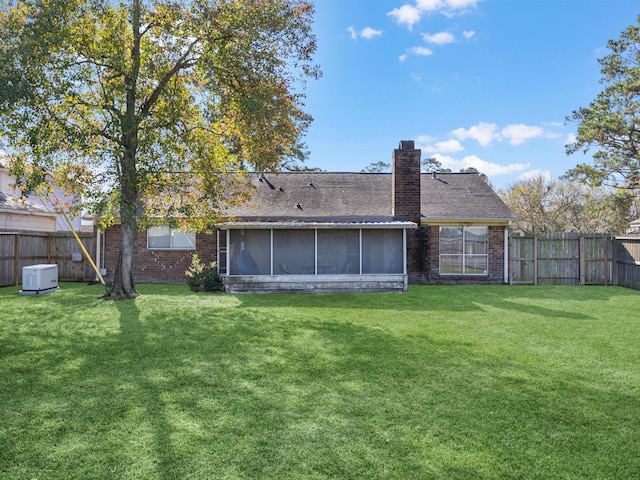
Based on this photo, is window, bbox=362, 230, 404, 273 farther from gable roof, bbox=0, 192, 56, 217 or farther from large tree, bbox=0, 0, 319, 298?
gable roof, bbox=0, 192, 56, 217

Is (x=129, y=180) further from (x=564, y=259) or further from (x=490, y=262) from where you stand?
(x=564, y=259)

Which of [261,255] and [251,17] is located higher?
[251,17]

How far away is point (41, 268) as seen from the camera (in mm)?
11461

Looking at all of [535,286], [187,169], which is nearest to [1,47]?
[187,169]

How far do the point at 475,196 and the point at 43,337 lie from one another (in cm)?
1444

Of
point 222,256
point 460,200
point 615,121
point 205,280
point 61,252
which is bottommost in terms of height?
point 205,280

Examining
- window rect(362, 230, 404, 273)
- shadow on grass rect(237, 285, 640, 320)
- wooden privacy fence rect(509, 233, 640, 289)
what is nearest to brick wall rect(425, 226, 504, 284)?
wooden privacy fence rect(509, 233, 640, 289)

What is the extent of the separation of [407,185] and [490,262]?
4003 millimetres

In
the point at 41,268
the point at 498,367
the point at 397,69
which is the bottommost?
the point at 498,367

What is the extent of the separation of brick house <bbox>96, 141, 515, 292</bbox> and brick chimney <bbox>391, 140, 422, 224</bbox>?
0.11 ft

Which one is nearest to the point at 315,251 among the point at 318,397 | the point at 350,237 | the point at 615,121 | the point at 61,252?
the point at 350,237

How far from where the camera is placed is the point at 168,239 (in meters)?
14.8

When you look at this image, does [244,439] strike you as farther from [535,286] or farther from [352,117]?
[352,117]

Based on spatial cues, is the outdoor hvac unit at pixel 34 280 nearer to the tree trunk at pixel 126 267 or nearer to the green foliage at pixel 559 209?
the tree trunk at pixel 126 267
